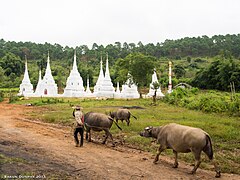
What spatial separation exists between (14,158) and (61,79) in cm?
7024

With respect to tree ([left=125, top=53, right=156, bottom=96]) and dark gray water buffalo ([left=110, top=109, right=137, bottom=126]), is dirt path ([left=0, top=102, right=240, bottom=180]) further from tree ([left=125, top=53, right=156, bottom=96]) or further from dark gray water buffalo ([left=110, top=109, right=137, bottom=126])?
tree ([left=125, top=53, right=156, bottom=96])

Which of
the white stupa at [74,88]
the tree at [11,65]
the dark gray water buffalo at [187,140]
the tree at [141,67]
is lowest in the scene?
the dark gray water buffalo at [187,140]

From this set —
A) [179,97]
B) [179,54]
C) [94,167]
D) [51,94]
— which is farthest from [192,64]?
[94,167]

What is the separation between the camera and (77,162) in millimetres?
9336

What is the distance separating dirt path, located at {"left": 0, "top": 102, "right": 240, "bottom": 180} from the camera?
790cm

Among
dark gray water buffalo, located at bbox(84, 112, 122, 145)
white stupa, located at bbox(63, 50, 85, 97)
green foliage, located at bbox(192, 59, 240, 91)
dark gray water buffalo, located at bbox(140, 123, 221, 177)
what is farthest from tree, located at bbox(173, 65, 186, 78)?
dark gray water buffalo, located at bbox(140, 123, 221, 177)

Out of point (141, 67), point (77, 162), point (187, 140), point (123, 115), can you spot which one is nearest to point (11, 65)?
point (141, 67)

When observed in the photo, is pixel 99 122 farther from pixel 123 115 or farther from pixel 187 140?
pixel 187 140

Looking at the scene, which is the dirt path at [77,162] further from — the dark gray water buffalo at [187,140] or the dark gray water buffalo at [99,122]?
the dark gray water buffalo at [99,122]

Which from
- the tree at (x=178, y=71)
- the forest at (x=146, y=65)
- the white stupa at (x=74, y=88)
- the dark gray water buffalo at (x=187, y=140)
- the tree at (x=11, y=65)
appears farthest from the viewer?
the tree at (x=11, y=65)

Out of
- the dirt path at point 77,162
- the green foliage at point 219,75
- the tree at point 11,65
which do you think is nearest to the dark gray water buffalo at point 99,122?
the dirt path at point 77,162

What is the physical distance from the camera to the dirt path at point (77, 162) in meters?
7.90

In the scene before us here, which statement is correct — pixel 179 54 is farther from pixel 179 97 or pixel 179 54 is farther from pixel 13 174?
pixel 13 174

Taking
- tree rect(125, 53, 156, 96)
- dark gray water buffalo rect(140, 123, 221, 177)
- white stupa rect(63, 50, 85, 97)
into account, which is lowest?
dark gray water buffalo rect(140, 123, 221, 177)
